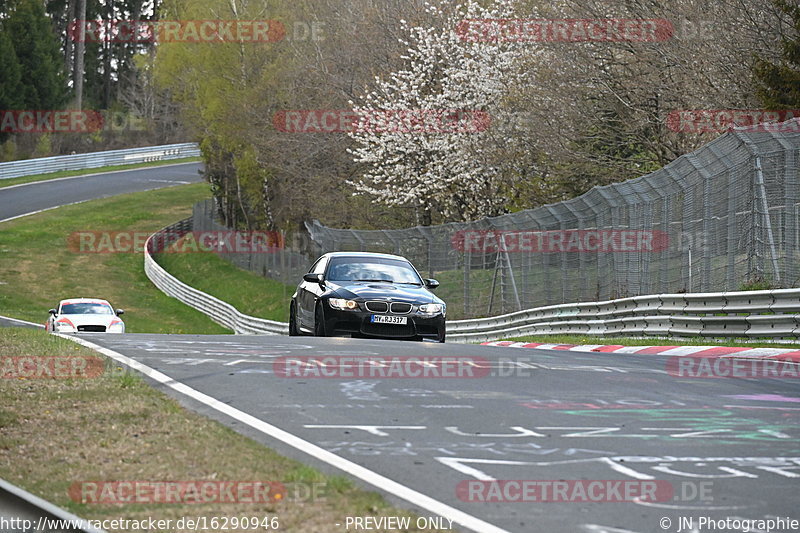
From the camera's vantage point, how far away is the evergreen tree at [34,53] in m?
80.8

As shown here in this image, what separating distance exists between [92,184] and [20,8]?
1204 centimetres

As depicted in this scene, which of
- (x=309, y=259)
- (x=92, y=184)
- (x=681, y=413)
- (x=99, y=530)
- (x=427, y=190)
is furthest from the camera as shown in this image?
(x=92, y=184)

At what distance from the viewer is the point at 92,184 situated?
7994 cm

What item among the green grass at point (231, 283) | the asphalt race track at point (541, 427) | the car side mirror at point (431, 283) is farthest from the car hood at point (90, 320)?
the asphalt race track at point (541, 427)

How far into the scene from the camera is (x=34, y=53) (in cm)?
8112

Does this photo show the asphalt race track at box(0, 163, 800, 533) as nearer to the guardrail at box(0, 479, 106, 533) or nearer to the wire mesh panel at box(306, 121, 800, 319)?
the guardrail at box(0, 479, 106, 533)

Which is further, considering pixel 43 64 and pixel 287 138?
pixel 43 64

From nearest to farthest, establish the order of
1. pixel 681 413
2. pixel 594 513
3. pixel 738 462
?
pixel 594 513
pixel 738 462
pixel 681 413

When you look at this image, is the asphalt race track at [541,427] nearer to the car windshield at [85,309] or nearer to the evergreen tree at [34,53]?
A: the car windshield at [85,309]

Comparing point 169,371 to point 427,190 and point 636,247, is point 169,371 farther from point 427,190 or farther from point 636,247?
point 427,190

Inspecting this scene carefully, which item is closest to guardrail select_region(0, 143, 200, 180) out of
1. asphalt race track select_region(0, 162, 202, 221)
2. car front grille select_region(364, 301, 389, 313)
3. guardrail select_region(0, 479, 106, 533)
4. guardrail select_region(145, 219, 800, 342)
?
asphalt race track select_region(0, 162, 202, 221)

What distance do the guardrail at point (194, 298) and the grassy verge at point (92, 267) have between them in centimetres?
36

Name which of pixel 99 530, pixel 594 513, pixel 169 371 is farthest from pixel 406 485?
pixel 169 371

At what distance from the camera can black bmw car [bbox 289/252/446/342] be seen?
18.4m
